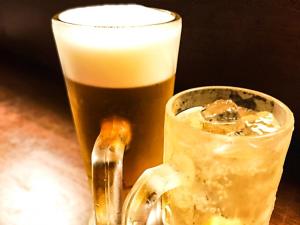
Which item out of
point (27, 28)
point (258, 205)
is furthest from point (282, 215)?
point (27, 28)

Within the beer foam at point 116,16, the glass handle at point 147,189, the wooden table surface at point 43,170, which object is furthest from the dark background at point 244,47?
the glass handle at point 147,189

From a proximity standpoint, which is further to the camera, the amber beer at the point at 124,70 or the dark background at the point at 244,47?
the dark background at the point at 244,47

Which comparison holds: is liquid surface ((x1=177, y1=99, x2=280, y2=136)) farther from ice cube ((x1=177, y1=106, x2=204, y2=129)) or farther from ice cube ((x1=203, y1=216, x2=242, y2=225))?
ice cube ((x1=203, y1=216, x2=242, y2=225))

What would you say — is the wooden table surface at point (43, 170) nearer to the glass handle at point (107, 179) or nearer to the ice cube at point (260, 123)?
the glass handle at point (107, 179)

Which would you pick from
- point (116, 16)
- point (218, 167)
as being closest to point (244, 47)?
point (116, 16)

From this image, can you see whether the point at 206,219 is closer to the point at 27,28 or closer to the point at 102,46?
the point at 102,46

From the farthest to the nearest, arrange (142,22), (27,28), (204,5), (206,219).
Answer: (27,28), (204,5), (142,22), (206,219)
